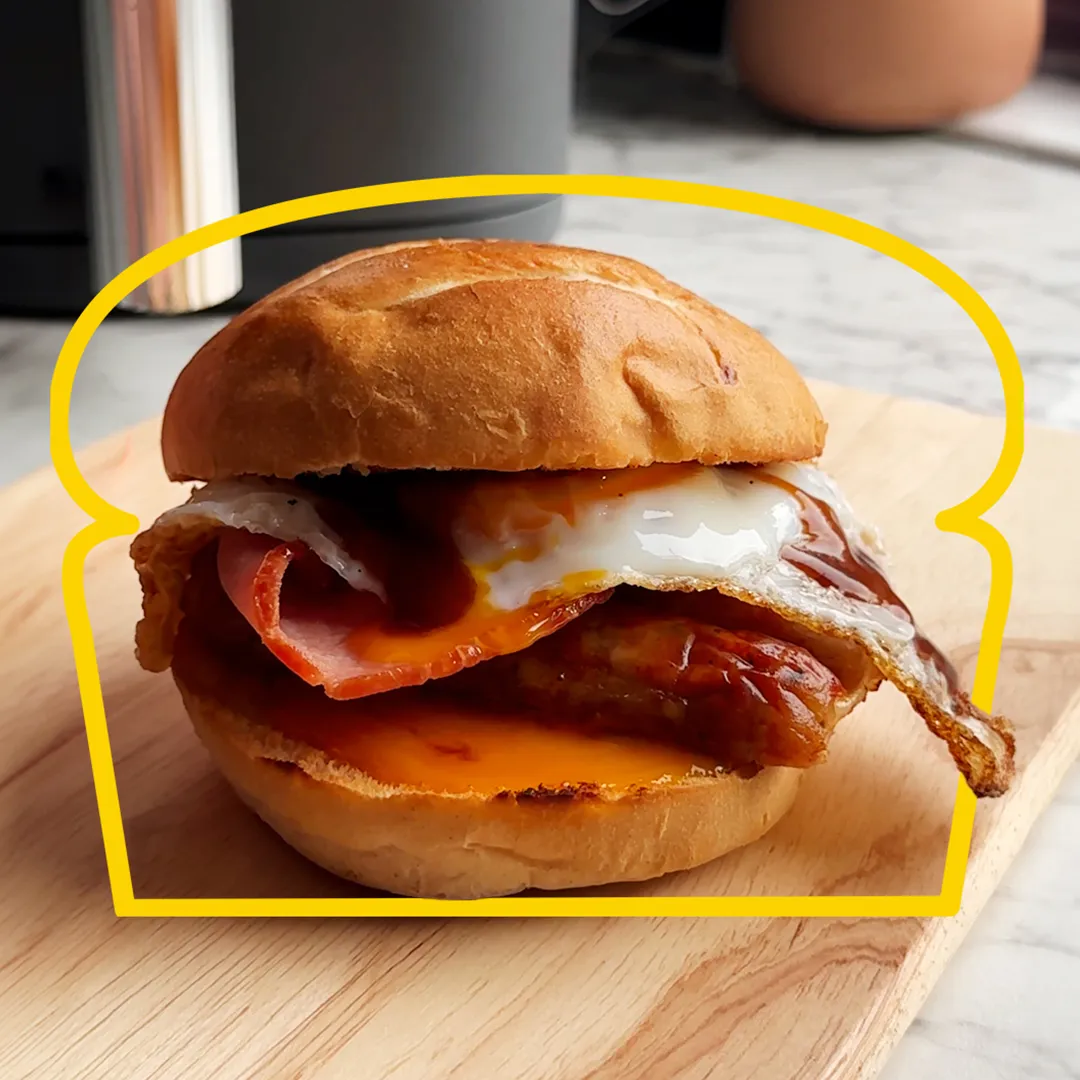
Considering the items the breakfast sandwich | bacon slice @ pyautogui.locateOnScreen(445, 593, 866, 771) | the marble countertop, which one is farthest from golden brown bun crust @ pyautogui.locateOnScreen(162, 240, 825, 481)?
the marble countertop

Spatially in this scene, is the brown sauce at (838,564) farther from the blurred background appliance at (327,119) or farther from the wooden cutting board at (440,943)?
the blurred background appliance at (327,119)

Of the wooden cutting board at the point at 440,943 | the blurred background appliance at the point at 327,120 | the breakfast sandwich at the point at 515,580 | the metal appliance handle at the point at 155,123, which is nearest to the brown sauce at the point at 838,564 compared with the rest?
the breakfast sandwich at the point at 515,580

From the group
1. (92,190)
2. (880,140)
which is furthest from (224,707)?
(880,140)

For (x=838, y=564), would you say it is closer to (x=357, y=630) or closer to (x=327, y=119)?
(x=357, y=630)

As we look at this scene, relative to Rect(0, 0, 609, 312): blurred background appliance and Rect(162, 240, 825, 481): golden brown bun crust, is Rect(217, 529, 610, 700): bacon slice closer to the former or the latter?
Rect(162, 240, 825, 481): golden brown bun crust

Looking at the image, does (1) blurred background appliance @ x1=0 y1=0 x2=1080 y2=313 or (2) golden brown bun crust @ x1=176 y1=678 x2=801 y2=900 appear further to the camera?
(1) blurred background appliance @ x1=0 y1=0 x2=1080 y2=313

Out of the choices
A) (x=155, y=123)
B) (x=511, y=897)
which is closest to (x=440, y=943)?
(x=511, y=897)
